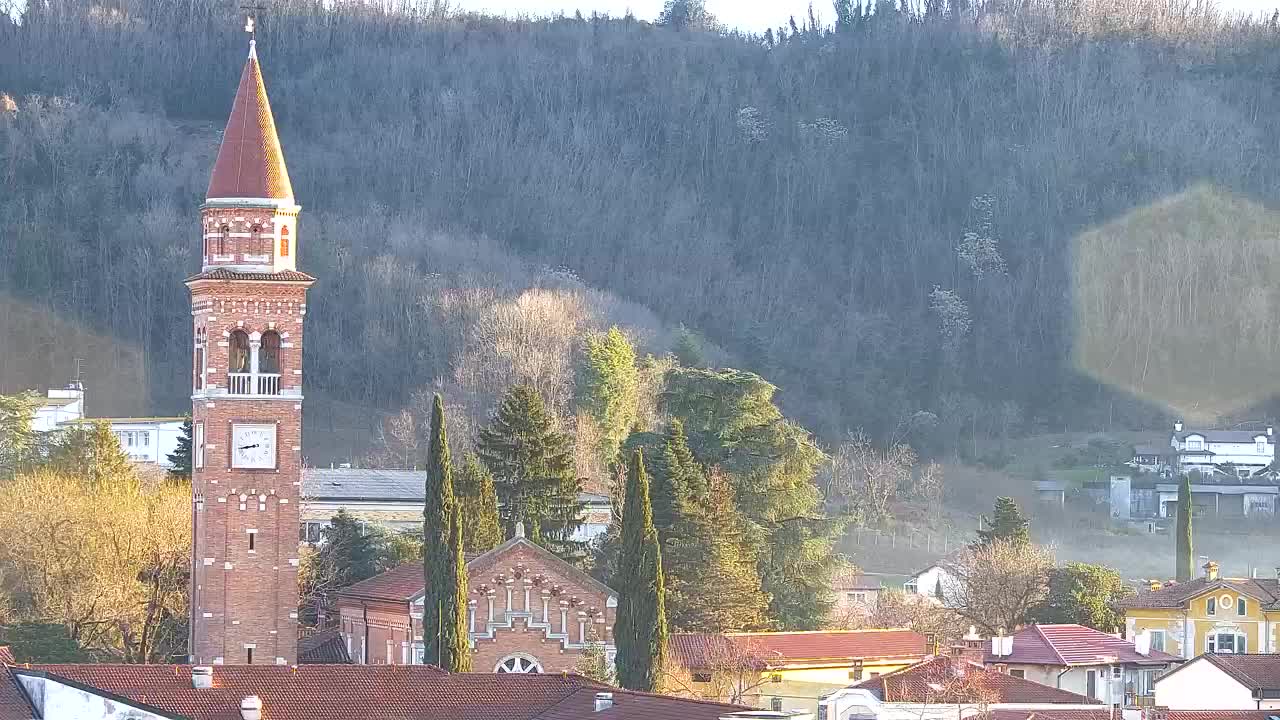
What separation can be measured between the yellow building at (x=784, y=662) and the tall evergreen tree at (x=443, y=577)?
20.1ft

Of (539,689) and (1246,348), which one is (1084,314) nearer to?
(1246,348)

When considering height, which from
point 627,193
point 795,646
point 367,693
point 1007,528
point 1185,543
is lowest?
point 795,646

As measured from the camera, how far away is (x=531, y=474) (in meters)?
79.3

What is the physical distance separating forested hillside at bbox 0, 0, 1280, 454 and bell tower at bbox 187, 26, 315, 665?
7085cm

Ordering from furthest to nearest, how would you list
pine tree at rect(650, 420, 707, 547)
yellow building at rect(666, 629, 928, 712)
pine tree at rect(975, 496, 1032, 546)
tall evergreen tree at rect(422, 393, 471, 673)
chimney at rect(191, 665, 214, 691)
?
pine tree at rect(975, 496, 1032, 546)
pine tree at rect(650, 420, 707, 547)
yellow building at rect(666, 629, 928, 712)
tall evergreen tree at rect(422, 393, 471, 673)
chimney at rect(191, 665, 214, 691)

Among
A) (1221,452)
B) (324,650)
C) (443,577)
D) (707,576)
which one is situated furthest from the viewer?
(1221,452)

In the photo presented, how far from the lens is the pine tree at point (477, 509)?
72812 millimetres

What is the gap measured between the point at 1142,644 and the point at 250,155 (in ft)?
89.7

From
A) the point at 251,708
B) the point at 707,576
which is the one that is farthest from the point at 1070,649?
the point at 251,708

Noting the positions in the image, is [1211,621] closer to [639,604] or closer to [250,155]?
[639,604]

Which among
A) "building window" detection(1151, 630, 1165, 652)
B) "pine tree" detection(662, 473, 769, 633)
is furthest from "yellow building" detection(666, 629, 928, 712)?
"building window" detection(1151, 630, 1165, 652)

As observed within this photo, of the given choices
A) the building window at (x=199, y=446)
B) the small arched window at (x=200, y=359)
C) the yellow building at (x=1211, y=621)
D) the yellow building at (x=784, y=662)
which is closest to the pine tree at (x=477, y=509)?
the yellow building at (x=784, y=662)

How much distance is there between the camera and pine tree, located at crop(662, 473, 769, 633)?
73.9 m

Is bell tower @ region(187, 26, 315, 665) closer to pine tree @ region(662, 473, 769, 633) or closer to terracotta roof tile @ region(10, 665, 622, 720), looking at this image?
terracotta roof tile @ region(10, 665, 622, 720)
